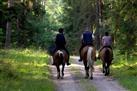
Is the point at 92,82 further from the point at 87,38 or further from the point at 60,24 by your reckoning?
the point at 60,24

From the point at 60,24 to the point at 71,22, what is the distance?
2316 mm

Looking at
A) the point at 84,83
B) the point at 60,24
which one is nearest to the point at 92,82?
the point at 84,83

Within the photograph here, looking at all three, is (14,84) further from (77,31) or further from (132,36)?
(77,31)

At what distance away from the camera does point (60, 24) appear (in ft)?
222

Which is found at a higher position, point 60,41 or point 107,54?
point 60,41

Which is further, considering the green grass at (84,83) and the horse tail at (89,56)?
the horse tail at (89,56)

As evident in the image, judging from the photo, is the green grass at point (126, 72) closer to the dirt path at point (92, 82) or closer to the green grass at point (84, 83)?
the dirt path at point (92, 82)

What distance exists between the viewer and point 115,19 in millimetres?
29766

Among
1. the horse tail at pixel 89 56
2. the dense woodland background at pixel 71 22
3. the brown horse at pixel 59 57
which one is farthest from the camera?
the dense woodland background at pixel 71 22

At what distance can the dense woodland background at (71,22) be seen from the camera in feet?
82.5

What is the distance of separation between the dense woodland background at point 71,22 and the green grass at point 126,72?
2.96 ft

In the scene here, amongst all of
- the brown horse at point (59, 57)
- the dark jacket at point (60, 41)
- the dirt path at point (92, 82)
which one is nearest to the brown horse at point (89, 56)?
the dirt path at point (92, 82)

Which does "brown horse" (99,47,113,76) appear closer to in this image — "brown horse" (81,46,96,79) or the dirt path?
the dirt path

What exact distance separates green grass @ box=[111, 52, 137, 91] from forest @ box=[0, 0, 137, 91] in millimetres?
80
